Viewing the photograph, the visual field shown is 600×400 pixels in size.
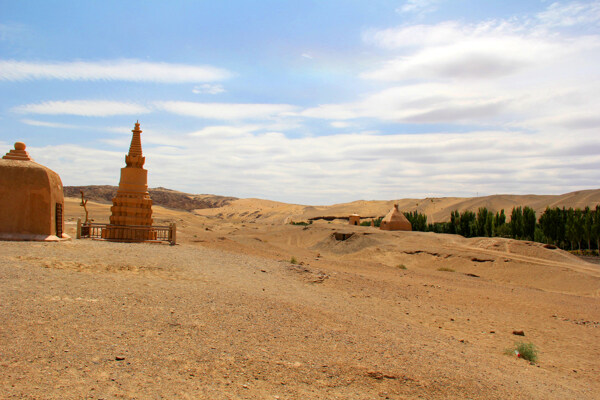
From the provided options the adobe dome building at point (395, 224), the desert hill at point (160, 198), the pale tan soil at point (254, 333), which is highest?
the desert hill at point (160, 198)

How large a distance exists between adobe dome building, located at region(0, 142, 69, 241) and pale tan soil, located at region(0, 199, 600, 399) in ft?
3.42

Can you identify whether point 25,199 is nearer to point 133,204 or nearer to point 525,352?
point 133,204

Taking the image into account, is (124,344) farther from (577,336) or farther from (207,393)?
(577,336)

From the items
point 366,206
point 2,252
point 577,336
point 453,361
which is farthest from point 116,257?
point 366,206

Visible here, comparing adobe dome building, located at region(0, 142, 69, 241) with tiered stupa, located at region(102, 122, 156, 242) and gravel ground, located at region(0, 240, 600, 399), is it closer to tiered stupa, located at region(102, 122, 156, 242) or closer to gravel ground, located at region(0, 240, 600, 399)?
gravel ground, located at region(0, 240, 600, 399)

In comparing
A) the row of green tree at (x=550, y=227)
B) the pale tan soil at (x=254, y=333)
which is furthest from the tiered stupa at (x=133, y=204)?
the row of green tree at (x=550, y=227)

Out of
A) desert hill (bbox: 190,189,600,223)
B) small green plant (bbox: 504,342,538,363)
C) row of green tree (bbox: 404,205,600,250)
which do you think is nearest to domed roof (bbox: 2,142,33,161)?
small green plant (bbox: 504,342,538,363)

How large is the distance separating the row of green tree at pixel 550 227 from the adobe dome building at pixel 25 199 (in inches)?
1502

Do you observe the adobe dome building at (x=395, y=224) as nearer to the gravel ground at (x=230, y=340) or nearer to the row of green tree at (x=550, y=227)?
the row of green tree at (x=550, y=227)

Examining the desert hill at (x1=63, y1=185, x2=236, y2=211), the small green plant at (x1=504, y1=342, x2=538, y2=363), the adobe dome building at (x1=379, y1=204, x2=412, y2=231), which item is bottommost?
the small green plant at (x1=504, y1=342, x2=538, y2=363)

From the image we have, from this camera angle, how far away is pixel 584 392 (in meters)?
7.89

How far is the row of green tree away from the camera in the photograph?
3850 cm

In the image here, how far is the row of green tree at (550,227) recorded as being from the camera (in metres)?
38.5

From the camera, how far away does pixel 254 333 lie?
7.79m
